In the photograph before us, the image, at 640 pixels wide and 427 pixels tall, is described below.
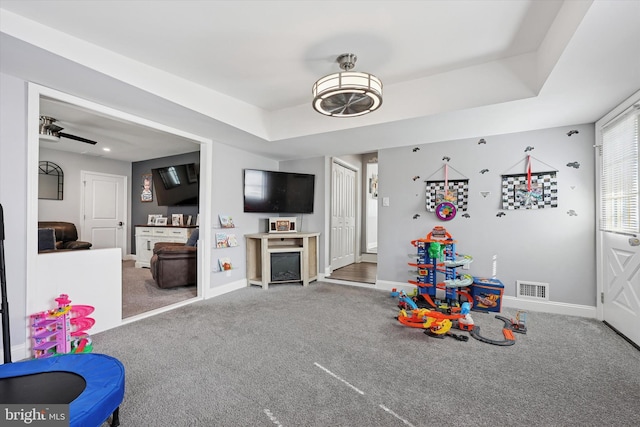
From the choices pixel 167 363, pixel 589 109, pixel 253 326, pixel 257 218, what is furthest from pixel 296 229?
pixel 589 109

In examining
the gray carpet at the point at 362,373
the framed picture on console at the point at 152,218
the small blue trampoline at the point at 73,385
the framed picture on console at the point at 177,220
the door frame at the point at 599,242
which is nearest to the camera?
the small blue trampoline at the point at 73,385

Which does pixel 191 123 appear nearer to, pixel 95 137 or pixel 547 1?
pixel 95 137

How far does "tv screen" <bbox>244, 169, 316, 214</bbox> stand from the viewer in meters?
4.51

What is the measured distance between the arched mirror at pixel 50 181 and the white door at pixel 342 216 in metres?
5.46

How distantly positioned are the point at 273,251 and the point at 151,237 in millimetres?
3103

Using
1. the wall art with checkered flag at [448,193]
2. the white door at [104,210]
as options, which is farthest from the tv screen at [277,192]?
the white door at [104,210]

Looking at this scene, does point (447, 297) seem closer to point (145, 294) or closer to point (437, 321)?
point (437, 321)

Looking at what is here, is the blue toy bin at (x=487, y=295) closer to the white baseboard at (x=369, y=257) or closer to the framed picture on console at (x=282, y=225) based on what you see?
the framed picture on console at (x=282, y=225)

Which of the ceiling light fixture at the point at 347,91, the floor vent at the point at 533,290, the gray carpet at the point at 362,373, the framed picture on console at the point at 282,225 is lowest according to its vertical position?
the gray carpet at the point at 362,373

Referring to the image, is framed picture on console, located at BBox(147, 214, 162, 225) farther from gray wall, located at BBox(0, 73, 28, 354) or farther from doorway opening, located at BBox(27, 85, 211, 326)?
gray wall, located at BBox(0, 73, 28, 354)

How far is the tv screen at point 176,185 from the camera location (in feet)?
18.5

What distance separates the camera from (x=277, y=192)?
4.74 metres

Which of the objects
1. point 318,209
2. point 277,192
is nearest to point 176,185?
point 277,192

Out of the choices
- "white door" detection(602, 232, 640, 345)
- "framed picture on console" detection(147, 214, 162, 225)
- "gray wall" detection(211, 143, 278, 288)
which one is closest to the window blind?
"white door" detection(602, 232, 640, 345)
